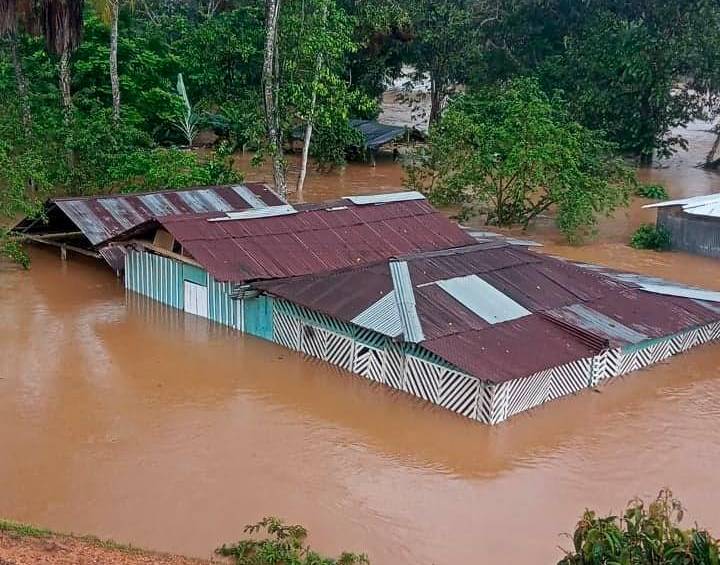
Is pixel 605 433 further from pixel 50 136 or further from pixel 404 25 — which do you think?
pixel 404 25

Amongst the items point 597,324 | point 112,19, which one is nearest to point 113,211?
point 112,19

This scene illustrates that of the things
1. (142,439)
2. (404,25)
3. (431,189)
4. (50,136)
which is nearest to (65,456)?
(142,439)

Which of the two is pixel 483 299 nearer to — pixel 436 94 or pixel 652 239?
pixel 652 239

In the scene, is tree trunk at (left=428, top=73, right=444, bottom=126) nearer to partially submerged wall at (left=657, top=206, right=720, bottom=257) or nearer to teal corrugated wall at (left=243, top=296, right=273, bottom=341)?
partially submerged wall at (left=657, top=206, right=720, bottom=257)

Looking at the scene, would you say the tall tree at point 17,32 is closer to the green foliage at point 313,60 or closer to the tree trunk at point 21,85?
the tree trunk at point 21,85

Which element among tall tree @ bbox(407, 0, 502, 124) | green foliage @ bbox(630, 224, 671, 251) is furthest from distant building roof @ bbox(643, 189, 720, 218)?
tall tree @ bbox(407, 0, 502, 124)

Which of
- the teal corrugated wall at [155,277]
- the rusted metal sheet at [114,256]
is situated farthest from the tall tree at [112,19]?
the teal corrugated wall at [155,277]
